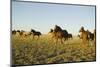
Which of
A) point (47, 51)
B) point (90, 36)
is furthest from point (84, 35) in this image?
point (47, 51)

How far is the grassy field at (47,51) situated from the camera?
2.48 meters

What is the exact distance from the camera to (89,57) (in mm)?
2797

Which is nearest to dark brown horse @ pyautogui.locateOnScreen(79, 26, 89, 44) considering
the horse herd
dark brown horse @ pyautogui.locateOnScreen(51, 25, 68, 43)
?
the horse herd

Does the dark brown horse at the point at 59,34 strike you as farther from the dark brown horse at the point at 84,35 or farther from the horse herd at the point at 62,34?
the dark brown horse at the point at 84,35

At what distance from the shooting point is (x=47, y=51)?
8.56 ft

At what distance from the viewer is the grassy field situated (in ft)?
8.13

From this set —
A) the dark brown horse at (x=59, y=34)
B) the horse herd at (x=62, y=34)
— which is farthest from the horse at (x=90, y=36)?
the dark brown horse at (x=59, y=34)

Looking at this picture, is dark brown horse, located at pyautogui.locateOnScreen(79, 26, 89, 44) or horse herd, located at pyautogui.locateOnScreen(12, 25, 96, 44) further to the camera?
dark brown horse, located at pyautogui.locateOnScreen(79, 26, 89, 44)

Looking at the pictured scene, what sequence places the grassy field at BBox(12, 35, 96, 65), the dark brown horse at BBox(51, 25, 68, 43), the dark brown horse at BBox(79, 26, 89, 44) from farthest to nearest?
the dark brown horse at BBox(79, 26, 89, 44), the dark brown horse at BBox(51, 25, 68, 43), the grassy field at BBox(12, 35, 96, 65)

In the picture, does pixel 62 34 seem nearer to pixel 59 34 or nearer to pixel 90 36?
pixel 59 34

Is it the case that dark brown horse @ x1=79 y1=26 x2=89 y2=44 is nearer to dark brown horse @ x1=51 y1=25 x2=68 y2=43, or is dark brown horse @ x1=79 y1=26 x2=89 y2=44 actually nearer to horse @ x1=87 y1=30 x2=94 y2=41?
horse @ x1=87 y1=30 x2=94 y2=41
